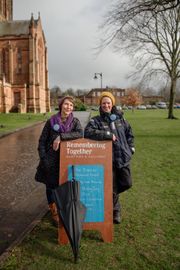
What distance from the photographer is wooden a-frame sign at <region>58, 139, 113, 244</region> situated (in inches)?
151

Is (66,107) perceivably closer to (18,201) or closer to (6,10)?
(18,201)

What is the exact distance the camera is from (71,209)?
3.54 meters

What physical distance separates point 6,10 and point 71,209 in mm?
70326

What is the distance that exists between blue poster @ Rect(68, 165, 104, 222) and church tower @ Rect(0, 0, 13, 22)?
64.4 meters

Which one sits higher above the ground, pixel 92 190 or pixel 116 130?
pixel 116 130

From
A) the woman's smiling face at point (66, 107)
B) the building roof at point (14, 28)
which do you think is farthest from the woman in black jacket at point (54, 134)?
the building roof at point (14, 28)

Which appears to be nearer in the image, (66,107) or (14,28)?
(66,107)

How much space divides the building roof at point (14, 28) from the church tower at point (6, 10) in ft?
14.9

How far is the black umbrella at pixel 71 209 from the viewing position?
347 cm

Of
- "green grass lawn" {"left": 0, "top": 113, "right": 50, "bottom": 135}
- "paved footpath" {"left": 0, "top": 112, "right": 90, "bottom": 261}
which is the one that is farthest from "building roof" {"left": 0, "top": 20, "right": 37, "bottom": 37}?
"paved footpath" {"left": 0, "top": 112, "right": 90, "bottom": 261}

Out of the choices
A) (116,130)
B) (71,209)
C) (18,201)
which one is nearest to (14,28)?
(18,201)

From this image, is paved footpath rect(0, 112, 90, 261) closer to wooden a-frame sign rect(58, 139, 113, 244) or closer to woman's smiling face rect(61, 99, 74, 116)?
wooden a-frame sign rect(58, 139, 113, 244)

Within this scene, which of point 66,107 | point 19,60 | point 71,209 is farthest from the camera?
point 19,60

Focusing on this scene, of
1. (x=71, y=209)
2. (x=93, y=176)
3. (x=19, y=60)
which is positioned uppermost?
(x=19, y=60)
